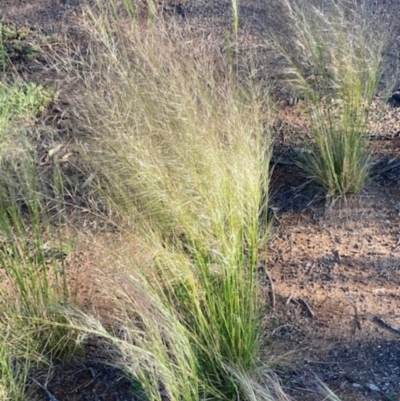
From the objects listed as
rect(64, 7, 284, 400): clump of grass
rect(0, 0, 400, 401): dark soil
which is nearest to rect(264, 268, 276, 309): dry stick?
rect(0, 0, 400, 401): dark soil

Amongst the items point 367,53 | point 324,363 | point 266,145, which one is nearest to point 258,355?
point 324,363

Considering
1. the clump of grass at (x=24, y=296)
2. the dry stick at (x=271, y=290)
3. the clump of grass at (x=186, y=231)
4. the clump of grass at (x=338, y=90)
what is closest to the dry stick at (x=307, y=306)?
the dry stick at (x=271, y=290)

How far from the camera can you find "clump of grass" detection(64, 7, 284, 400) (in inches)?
89.9

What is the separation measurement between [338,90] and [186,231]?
150 cm

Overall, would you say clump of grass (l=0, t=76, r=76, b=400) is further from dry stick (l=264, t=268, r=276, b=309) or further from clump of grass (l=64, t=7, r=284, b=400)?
dry stick (l=264, t=268, r=276, b=309)

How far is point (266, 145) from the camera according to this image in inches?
127

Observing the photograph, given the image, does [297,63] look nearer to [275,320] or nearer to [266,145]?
[266,145]

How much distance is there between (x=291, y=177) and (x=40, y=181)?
4.33 feet

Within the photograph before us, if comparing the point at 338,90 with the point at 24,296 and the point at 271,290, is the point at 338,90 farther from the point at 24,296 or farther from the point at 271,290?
the point at 24,296

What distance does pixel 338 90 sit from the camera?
11.7ft

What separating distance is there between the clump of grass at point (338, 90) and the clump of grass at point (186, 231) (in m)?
0.77

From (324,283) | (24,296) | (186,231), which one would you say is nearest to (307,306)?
(324,283)

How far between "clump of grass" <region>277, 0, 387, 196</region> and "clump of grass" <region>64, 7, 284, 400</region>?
30.3 inches

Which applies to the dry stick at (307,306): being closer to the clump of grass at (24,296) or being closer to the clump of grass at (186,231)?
the clump of grass at (186,231)
